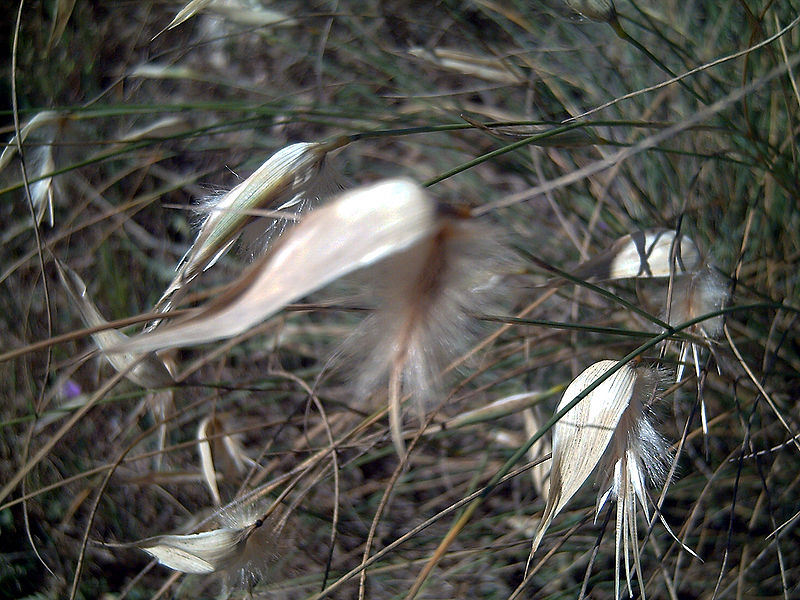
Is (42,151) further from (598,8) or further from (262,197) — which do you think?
(598,8)

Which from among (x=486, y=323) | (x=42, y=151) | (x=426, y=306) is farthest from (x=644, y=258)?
(x=42, y=151)

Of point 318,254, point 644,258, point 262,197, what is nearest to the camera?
point 318,254

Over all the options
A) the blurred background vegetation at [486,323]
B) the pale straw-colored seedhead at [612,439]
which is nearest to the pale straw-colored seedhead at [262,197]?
the blurred background vegetation at [486,323]

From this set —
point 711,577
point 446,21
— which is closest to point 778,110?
point 711,577

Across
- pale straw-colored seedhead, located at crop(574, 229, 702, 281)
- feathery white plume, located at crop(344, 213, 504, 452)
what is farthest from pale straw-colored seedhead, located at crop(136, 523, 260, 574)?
pale straw-colored seedhead, located at crop(574, 229, 702, 281)

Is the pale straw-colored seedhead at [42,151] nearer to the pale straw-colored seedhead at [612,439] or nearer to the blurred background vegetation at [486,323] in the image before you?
the blurred background vegetation at [486,323]

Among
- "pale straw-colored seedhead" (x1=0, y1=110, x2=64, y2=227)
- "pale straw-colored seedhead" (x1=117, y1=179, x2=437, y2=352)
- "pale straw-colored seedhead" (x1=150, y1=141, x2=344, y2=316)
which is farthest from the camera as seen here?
"pale straw-colored seedhead" (x1=0, y1=110, x2=64, y2=227)

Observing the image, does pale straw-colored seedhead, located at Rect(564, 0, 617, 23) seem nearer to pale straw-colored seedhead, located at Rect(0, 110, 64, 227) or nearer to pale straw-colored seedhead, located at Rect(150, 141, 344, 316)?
pale straw-colored seedhead, located at Rect(150, 141, 344, 316)

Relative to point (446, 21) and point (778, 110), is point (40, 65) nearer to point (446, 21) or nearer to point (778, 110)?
point (446, 21)
